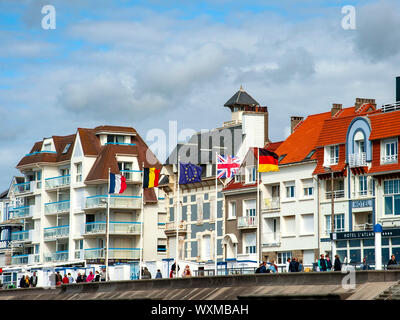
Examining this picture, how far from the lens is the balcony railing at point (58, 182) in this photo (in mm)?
114812

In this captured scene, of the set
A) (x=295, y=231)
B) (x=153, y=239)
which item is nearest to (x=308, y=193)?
(x=295, y=231)

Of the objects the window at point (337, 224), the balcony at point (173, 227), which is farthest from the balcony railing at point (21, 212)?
the window at point (337, 224)

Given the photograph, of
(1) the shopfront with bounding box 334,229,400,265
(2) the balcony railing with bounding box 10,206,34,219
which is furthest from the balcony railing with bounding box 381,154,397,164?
(2) the balcony railing with bounding box 10,206,34,219

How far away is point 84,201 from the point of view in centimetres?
11169

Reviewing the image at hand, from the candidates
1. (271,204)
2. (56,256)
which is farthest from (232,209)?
(56,256)

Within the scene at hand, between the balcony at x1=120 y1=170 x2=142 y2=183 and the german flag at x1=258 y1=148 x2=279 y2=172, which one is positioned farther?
the balcony at x1=120 y1=170 x2=142 y2=183

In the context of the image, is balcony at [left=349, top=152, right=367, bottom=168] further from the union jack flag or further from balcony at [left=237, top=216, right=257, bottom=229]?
balcony at [left=237, top=216, right=257, bottom=229]

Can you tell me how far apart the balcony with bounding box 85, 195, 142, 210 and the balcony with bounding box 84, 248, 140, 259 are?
167 inches

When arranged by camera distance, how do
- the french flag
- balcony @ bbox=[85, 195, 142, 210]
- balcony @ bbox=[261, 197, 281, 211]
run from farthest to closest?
balcony @ bbox=[85, 195, 142, 210]
balcony @ bbox=[261, 197, 281, 211]
the french flag

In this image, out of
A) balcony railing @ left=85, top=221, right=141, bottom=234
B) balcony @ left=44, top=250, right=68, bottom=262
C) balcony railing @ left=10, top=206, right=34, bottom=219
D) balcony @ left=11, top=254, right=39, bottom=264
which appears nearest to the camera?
balcony railing @ left=85, top=221, right=141, bottom=234

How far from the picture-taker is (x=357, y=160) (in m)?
82.5

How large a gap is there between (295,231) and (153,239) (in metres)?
26.7

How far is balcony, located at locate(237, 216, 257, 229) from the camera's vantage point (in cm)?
9194

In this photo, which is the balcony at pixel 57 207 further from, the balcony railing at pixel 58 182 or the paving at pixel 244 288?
the paving at pixel 244 288
